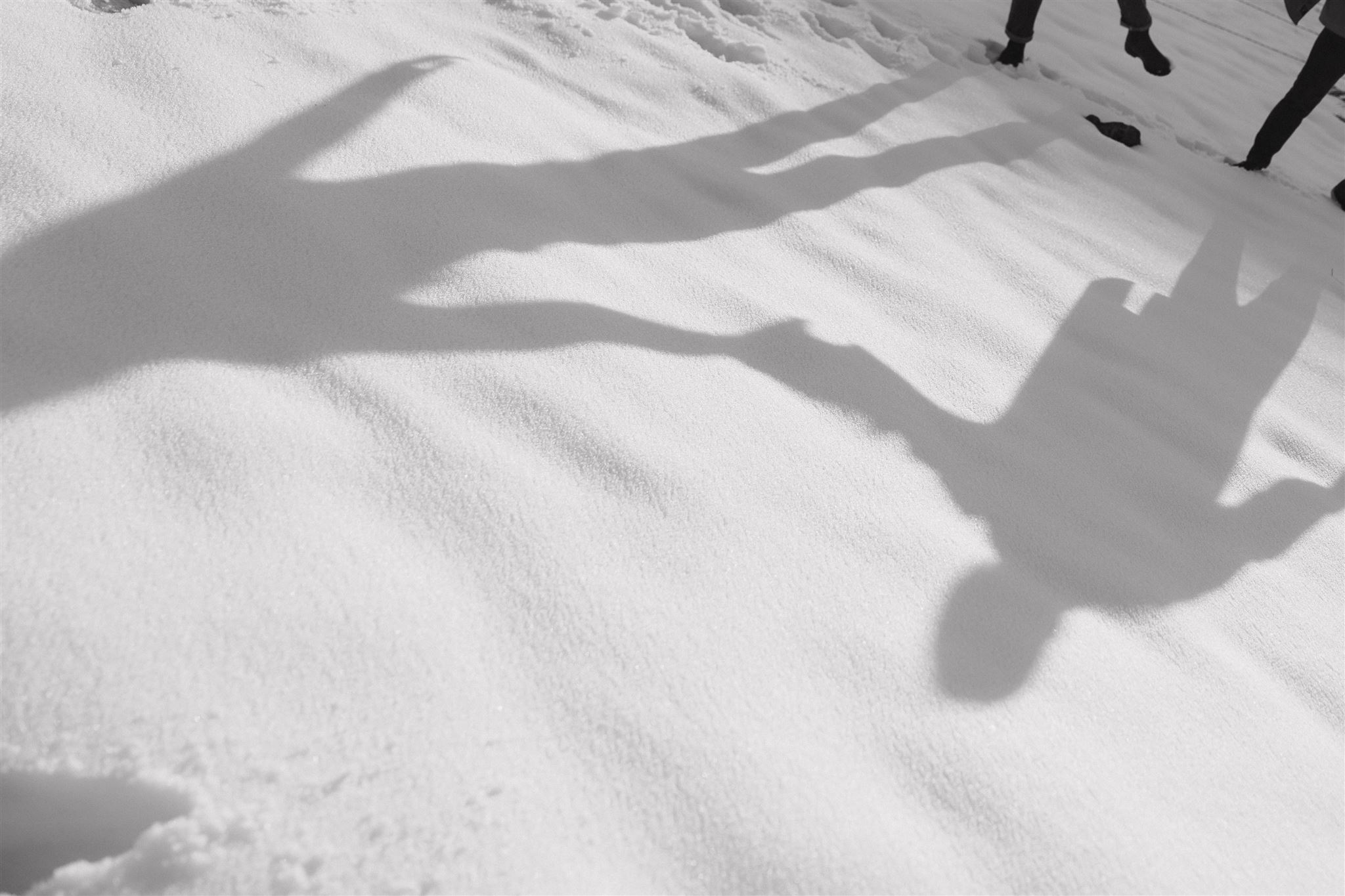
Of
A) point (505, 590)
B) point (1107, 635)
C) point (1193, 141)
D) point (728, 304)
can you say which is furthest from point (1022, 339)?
point (1193, 141)

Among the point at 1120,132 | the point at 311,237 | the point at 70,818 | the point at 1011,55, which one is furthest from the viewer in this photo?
the point at 1011,55

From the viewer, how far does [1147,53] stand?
3227mm

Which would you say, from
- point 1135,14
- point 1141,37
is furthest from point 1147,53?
point 1135,14

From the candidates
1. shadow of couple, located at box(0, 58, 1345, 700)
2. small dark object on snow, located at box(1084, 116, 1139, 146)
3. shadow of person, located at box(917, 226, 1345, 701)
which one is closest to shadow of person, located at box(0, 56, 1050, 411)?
shadow of couple, located at box(0, 58, 1345, 700)

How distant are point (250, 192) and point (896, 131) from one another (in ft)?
5.81

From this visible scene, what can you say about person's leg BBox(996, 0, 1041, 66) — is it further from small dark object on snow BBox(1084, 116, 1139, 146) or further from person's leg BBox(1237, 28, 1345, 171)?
person's leg BBox(1237, 28, 1345, 171)

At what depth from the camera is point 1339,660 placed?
1.46m

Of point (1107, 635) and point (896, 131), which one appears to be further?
point (896, 131)

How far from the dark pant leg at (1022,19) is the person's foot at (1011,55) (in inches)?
1.4

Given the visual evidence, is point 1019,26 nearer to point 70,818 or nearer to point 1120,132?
point 1120,132

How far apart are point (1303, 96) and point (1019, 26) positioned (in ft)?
3.17

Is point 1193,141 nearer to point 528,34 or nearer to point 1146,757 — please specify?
point 528,34

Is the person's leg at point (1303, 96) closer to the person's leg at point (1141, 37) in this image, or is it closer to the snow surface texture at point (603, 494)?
the person's leg at point (1141, 37)

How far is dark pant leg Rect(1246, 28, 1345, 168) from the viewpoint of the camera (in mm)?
3064
